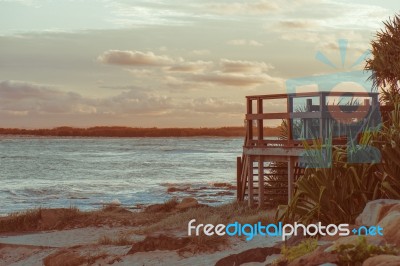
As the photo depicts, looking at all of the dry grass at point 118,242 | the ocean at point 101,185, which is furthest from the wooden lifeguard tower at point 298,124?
the ocean at point 101,185

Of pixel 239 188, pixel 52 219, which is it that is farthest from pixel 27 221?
pixel 239 188

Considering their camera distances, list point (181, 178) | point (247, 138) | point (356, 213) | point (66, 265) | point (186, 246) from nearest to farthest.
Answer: point (356, 213)
point (186, 246)
point (66, 265)
point (247, 138)
point (181, 178)

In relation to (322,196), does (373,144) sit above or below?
above

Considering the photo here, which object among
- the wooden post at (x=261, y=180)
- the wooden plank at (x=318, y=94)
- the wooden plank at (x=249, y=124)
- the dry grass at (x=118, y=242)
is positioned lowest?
the dry grass at (x=118, y=242)

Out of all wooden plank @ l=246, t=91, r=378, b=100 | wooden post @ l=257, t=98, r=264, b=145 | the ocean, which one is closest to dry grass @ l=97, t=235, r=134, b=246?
wooden plank @ l=246, t=91, r=378, b=100

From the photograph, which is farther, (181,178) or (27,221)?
(181,178)

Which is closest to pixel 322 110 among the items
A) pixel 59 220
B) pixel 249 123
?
pixel 249 123

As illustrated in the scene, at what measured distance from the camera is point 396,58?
23.4m

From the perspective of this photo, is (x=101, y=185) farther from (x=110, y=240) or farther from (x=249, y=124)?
(x=110, y=240)

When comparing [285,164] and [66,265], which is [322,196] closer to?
[66,265]

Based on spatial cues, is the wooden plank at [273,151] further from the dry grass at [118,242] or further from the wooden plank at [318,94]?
the dry grass at [118,242]

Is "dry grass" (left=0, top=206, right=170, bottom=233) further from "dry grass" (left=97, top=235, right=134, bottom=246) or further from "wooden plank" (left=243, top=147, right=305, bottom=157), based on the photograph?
"dry grass" (left=97, top=235, right=134, bottom=246)

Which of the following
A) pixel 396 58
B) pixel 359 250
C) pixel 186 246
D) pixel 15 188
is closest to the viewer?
pixel 359 250

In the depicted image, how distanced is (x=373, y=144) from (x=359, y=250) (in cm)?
426
